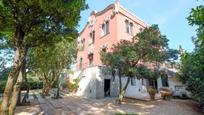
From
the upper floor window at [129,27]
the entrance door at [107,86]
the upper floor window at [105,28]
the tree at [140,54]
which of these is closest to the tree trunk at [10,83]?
the tree at [140,54]

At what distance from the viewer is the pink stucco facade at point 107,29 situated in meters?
23.4

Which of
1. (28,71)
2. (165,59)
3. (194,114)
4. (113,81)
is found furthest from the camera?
(113,81)

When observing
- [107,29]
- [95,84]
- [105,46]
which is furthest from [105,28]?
[95,84]

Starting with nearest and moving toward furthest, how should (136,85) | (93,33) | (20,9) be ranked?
1. (20,9)
2. (136,85)
3. (93,33)

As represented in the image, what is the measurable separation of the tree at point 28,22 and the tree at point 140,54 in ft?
24.8

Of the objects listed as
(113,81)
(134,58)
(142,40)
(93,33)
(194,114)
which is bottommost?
(194,114)

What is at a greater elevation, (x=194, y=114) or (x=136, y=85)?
(x=136, y=85)

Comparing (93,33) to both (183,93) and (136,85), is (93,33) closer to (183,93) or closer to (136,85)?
(136,85)

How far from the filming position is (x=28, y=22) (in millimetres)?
8273

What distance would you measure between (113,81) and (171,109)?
781cm

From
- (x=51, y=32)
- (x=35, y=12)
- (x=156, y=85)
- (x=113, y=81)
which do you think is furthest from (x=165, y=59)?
(x=35, y=12)

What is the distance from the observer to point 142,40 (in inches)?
640

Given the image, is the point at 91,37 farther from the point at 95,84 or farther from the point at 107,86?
the point at 95,84

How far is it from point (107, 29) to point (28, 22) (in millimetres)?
17810
